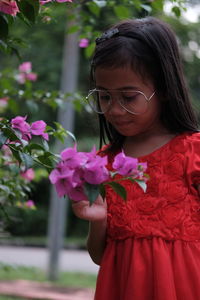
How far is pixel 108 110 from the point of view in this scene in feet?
4.85

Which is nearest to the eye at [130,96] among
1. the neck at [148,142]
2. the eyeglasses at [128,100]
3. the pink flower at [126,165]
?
the eyeglasses at [128,100]

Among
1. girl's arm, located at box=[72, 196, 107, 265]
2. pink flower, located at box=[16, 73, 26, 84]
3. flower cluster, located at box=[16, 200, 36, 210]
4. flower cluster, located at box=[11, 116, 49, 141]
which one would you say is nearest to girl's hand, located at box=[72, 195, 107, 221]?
girl's arm, located at box=[72, 196, 107, 265]

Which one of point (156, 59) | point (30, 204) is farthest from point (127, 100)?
point (30, 204)

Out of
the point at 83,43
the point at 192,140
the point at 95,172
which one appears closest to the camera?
the point at 95,172

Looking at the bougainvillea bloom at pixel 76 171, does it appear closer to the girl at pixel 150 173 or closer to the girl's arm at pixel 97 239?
the girl at pixel 150 173

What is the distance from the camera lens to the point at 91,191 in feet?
3.36

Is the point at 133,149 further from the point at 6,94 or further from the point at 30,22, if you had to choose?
the point at 6,94

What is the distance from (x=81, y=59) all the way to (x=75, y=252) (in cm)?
424

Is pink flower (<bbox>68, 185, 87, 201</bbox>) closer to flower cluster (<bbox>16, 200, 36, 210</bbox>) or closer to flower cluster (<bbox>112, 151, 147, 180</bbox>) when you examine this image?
flower cluster (<bbox>112, 151, 147, 180</bbox>)

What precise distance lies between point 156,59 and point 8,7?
0.43 m

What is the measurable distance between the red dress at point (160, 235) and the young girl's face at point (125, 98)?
11 cm

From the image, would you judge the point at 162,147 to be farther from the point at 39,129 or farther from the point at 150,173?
the point at 39,129

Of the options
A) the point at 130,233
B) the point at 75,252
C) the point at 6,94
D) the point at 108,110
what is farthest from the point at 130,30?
the point at 75,252

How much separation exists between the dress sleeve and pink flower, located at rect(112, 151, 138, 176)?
45 cm
